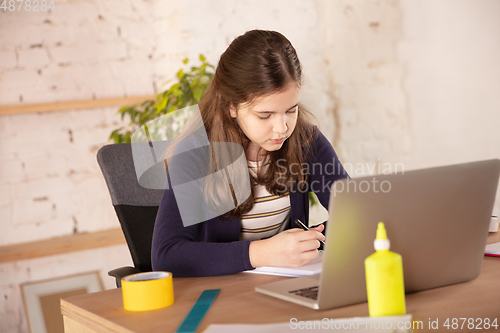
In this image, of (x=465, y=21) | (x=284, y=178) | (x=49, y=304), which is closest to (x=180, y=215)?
(x=284, y=178)

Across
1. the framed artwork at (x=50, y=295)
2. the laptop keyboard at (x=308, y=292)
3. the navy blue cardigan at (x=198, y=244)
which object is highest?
the navy blue cardigan at (x=198, y=244)

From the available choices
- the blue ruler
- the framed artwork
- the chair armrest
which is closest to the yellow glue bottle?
the blue ruler

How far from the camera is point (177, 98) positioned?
2.10 meters

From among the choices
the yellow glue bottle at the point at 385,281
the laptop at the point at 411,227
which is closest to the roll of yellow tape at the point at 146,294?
the laptop at the point at 411,227

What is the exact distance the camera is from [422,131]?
88.1 inches

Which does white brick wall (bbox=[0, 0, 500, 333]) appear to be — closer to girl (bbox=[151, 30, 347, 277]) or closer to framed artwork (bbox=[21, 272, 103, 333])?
framed artwork (bbox=[21, 272, 103, 333])

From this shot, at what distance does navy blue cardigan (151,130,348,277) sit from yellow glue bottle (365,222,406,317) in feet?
1.28

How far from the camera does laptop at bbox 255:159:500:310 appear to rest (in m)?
0.67

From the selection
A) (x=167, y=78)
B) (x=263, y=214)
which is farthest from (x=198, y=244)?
(x=167, y=78)

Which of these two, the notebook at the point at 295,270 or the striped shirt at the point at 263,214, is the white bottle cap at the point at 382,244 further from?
the striped shirt at the point at 263,214

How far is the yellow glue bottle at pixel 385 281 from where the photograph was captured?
2.04 feet

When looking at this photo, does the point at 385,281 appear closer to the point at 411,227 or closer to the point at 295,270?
the point at 411,227

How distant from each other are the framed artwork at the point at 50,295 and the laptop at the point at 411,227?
1627 millimetres

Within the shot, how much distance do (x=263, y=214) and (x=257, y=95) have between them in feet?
1.13
